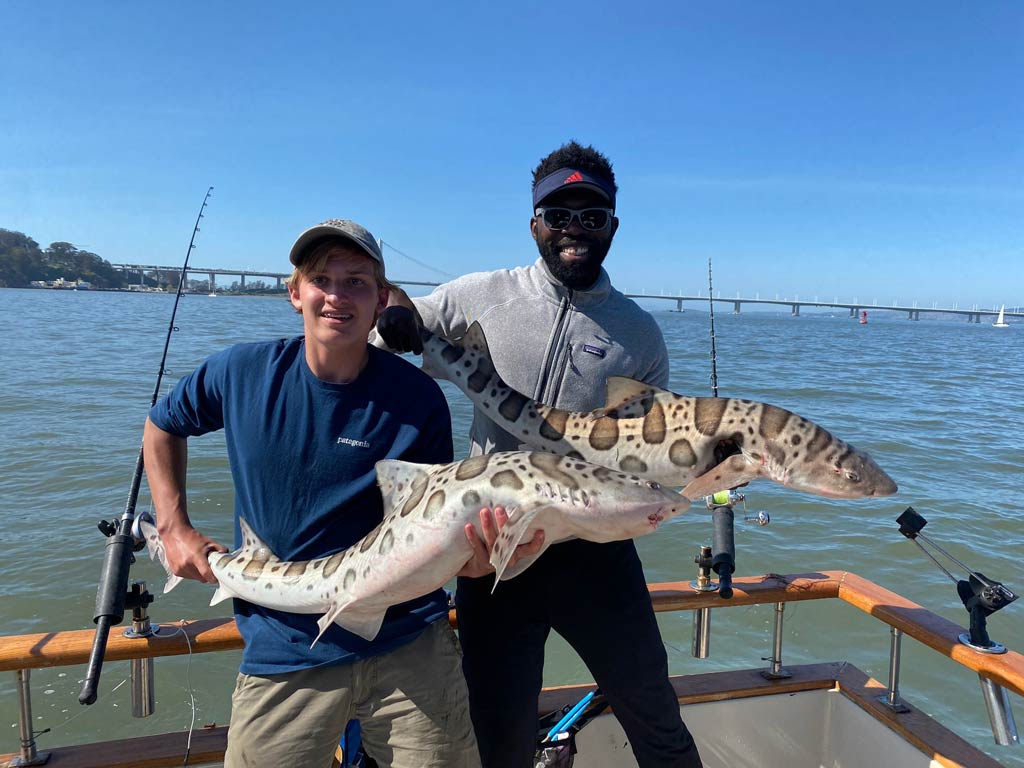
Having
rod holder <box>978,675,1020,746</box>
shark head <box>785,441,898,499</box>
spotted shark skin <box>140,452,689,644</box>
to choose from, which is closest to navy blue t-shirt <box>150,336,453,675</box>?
spotted shark skin <box>140,452,689,644</box>

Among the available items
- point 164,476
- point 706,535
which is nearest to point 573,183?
point 164,476

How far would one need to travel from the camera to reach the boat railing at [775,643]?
3.09 m

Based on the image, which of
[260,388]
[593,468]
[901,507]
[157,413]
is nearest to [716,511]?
[593,468]

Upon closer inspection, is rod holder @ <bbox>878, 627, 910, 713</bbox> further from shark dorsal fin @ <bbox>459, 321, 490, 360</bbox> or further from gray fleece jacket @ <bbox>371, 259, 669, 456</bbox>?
shark dorsal fin @ <bbox>459, 321, 490, 360</bbox>

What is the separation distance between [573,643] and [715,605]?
3.82ft

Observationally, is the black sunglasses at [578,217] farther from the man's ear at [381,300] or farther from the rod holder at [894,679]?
the rod holder at [894,679]

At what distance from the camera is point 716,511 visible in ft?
14.0

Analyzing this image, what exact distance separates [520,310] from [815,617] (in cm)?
668

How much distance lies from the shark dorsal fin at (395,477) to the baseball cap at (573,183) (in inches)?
60.9

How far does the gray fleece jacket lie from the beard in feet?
0.17

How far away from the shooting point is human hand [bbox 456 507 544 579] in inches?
97.7

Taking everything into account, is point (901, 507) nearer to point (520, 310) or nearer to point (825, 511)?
point (825, 511)

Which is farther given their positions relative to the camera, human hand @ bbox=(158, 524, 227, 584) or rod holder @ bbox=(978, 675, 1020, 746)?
rod holder @ bbox=(978, 675, 1020, 746)

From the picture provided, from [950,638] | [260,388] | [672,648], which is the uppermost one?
[260,388]
